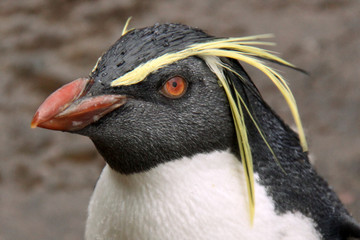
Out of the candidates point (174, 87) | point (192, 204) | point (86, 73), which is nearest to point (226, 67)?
point (174, 87)

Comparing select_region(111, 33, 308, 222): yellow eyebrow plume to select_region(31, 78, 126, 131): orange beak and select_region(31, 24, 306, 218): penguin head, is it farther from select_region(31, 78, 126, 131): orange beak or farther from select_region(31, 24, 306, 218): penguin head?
select_region(31, 78, 126, 131): orange beak

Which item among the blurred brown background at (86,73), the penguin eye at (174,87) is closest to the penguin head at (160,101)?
the penguin eye at (174,87)

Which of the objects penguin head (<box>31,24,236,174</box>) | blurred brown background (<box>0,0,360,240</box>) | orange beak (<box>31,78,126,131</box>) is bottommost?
orange beak (<box>31,78,126,131</box>)

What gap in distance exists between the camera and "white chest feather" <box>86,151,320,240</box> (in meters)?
2.10

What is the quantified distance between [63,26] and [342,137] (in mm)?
2671

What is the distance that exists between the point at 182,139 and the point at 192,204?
0.77 feet

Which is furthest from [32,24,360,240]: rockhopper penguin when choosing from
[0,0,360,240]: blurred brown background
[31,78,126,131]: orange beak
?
[0,0,360,240]: blurred brown background

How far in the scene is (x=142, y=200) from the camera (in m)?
2.12

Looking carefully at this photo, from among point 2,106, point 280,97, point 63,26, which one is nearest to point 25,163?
point 2,106

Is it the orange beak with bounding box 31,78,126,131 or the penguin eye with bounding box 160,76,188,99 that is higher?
the penguin eye with bounding box 160,76,188,99

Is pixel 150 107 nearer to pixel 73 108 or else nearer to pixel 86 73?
pixel 73 108

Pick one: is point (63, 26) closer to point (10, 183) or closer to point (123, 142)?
point (10, 183)

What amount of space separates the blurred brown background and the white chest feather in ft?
7.15

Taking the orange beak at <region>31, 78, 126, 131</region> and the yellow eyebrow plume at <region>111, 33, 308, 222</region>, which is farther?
the yellow eyebrow plume at <region>111, 33, 308, 222</region>
